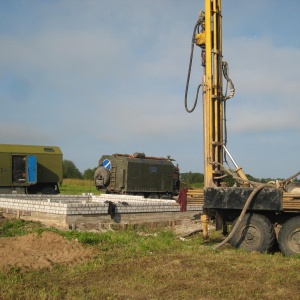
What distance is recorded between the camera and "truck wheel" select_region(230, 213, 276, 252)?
9297 mm

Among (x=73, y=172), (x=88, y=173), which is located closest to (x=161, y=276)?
(x=88, y=173)

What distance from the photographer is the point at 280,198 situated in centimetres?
909

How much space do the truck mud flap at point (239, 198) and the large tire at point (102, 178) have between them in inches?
499

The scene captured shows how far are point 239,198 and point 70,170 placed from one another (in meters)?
50.7

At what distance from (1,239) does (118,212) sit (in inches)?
148

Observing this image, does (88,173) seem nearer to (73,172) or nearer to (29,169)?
(73,172)

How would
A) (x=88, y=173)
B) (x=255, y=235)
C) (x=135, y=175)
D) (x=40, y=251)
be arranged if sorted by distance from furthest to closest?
(x=88, y=173), (x=135, y=175), (x=255, y=235), (x=40, y=251)

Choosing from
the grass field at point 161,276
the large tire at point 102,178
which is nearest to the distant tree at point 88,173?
the large tire at point 102,178

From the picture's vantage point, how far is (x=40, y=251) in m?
8.82

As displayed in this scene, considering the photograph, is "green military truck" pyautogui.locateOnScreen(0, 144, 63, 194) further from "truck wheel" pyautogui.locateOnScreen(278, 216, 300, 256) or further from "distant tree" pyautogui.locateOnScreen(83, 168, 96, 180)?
"distant tree" pyautogui.locateOnScreen(83, 168, 96, 180)

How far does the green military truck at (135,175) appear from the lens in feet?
71.8

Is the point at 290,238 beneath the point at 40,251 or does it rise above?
above

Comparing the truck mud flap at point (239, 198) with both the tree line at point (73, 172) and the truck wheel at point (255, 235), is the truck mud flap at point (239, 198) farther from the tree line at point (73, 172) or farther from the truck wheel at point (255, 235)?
the tree line at point (73, 172)

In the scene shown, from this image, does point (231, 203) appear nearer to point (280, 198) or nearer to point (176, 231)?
point (280, 198)
